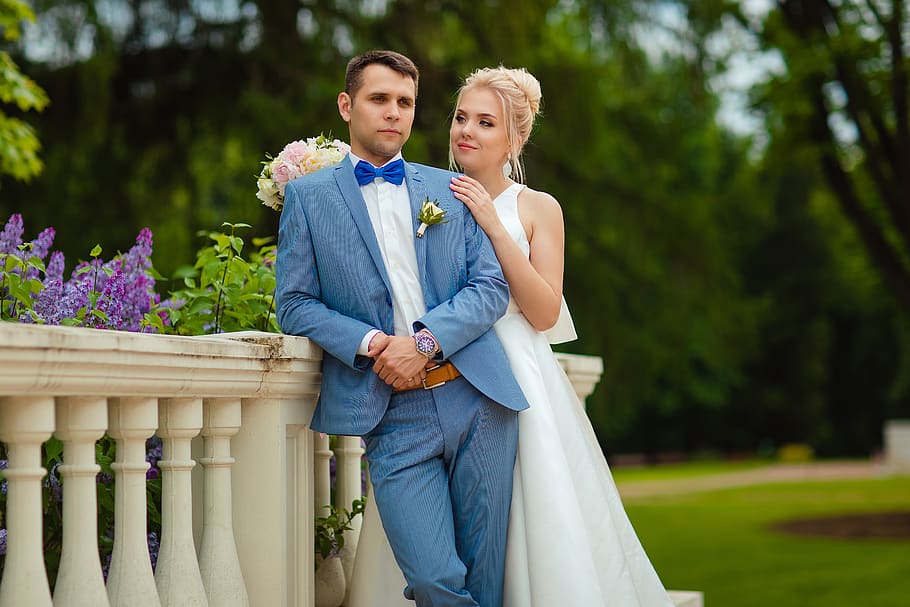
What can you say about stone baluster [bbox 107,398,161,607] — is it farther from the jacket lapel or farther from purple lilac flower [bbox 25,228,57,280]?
purple lilac flower [bbox 25,228,57,280]

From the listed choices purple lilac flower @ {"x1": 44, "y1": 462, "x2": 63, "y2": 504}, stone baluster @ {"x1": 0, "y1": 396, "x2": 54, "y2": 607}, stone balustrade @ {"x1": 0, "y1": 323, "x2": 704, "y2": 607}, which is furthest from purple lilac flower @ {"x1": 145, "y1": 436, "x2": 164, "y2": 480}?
stone baluster @ {"x1": 0, "y1": 396, "x2": 54, "y2": 607}

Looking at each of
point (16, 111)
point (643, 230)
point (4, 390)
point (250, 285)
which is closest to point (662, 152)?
point (643, 230)

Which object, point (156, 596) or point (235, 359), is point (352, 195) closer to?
point (235, 359)

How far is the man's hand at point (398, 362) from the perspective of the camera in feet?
9.21

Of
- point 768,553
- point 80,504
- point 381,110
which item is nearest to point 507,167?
point 381,110

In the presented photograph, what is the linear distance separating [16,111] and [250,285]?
6.55 meters

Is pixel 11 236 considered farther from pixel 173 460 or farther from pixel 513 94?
pixel 513 94

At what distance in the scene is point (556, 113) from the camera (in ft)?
34.0

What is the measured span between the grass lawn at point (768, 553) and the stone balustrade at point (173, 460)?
7611 mm

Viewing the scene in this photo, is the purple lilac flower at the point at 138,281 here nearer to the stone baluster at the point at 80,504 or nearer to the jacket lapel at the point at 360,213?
the jacket lapel at the point at 360,213

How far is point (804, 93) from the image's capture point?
10.3 meters

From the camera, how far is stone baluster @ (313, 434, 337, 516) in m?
3.37

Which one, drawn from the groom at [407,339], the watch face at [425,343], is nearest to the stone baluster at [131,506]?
the groom at [407,339]

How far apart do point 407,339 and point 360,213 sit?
0.36 m
